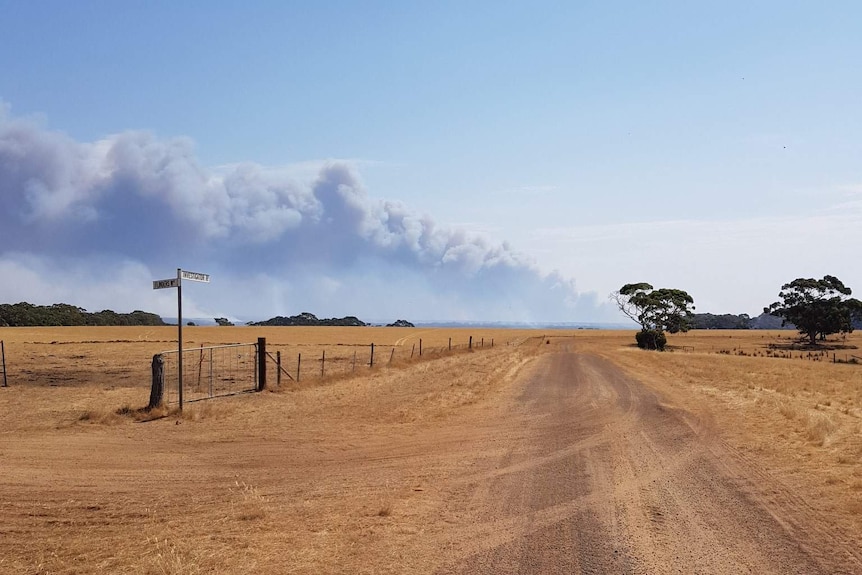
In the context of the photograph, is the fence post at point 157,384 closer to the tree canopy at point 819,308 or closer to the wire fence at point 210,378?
the wire fence at point 210,378

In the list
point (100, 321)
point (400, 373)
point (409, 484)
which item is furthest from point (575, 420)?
point (100, 321)

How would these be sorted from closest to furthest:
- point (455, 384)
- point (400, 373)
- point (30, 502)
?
point (30, 502), point (455, 384), point (400, 373)

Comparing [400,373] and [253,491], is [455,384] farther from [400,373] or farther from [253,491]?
[253,491]

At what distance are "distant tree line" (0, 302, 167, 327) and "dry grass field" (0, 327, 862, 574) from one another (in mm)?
120551

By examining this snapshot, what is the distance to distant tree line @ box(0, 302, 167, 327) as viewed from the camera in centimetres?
12938

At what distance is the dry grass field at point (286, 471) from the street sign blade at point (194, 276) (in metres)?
3.92

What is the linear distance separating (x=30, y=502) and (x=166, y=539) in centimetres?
327

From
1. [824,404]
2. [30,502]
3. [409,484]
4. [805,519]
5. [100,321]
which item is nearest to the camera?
[805,519]

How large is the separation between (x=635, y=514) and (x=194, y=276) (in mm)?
15179

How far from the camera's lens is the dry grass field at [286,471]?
7930 mm

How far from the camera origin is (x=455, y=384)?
94.9 feet

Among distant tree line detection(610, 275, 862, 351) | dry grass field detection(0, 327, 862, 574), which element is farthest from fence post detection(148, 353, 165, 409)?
distant tree line detection(610, 275, 862, 351)

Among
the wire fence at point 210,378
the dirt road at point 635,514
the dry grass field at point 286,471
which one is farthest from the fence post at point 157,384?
the dirt road at point 635,514

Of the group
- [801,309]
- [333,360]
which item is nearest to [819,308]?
[801,309]
